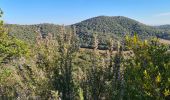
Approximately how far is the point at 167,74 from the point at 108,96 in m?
1.87

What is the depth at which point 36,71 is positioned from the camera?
7430 mm

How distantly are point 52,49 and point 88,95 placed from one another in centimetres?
151

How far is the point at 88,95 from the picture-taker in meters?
7.62

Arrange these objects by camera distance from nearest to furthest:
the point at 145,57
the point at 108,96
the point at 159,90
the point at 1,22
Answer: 1. the point at 108,96
2. the point at 159,90
3. the point at 145,57
4. the point at 1,22

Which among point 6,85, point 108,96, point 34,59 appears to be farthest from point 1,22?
point 108,96

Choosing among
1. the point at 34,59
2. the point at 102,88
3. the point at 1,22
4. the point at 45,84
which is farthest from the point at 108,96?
the point at 1,22

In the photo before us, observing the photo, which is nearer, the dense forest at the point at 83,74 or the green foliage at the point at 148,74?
the dense forest at the point at 83,74

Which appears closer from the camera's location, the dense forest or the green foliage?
the dense forest

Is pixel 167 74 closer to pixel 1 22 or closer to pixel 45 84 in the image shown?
pixel 45 84

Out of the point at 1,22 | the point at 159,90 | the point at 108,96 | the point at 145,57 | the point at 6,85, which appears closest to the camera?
the point at 108,96

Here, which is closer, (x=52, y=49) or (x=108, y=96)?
(x=108, y=96)

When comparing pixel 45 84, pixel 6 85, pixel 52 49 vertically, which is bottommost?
pixel 6 85

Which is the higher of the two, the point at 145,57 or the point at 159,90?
the point at 145,57

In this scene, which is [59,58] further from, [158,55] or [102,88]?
[158,55]
